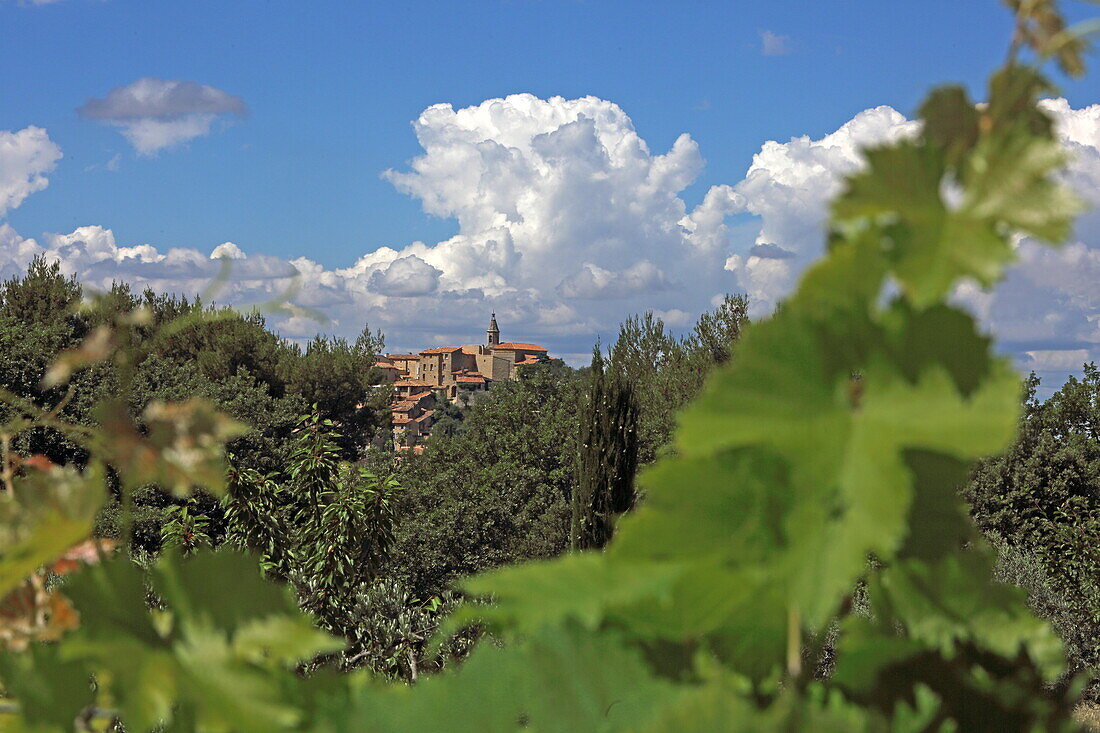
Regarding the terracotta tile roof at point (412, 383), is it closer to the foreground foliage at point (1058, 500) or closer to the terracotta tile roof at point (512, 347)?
the terracotta tile roof at point (512, 347)

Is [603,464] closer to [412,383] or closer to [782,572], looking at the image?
[782,572]

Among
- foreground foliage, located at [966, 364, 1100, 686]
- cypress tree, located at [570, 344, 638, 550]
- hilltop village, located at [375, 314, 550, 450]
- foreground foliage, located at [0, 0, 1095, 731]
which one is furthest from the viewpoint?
hilltop village, located at [375, 314, 550, 450]

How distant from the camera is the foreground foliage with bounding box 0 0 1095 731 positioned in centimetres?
35

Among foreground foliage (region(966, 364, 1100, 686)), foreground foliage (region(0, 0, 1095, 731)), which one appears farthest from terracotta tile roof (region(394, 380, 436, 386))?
foreground foliage (region(0, 0, 1095, 731))

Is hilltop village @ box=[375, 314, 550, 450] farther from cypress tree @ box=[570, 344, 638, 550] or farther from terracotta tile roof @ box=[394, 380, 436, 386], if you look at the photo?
cypress tree @ box=[570, 344, 638, 550]

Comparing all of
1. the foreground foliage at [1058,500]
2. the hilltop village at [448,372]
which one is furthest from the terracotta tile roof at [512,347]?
the foreground foliage at [1058,500]

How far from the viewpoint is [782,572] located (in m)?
0.36

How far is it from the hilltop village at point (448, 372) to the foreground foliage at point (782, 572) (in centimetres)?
4610

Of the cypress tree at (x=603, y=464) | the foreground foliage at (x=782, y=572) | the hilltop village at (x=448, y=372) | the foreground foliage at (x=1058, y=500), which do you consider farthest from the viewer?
the hilltop village at (x=448, y=372)

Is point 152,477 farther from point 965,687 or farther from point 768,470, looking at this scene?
point 965,687

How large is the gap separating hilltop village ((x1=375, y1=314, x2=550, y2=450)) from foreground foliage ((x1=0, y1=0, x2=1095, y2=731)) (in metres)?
46.1

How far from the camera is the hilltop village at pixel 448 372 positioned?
158 feet

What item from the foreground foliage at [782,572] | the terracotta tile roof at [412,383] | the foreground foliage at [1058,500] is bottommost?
the foreground foliage at [1058,500]

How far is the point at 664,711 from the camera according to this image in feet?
1.10
